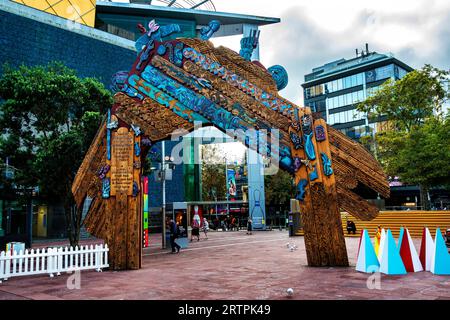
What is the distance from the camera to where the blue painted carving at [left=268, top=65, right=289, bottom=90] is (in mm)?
11438

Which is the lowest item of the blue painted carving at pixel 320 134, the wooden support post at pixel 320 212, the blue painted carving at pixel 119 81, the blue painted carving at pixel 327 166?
the wooden support post at pixel 320 212

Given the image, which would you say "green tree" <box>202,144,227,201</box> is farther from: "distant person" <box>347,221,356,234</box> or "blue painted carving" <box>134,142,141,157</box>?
"blue painted carving" <box>134,142,141,157</box>

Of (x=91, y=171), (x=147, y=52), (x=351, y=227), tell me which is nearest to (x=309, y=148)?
(x=147, y=52)

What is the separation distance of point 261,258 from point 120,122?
6.72 meters

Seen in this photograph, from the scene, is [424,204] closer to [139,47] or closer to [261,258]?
[261,258]

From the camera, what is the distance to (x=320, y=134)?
1055 cm

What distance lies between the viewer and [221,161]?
49062mm

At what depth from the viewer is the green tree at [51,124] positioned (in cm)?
1425

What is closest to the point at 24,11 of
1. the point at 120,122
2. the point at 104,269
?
the point at 120,122

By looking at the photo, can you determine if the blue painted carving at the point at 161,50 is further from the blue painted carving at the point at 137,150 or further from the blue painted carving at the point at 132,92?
the blue painted carving at the point at 137,150

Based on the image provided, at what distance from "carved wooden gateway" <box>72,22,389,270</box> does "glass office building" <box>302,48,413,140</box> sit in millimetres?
42036

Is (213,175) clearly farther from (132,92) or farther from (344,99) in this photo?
(132,92)

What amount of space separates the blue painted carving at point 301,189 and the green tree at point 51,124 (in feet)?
27.6

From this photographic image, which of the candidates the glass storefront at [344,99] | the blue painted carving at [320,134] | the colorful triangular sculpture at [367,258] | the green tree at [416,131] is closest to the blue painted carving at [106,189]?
the blue painted carving at [320,134]
